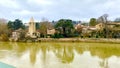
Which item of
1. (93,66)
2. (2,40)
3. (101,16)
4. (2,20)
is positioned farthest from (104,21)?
(93,66)

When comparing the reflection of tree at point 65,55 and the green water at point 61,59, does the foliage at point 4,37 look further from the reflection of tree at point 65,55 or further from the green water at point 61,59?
the reflection of tree at point 65,55

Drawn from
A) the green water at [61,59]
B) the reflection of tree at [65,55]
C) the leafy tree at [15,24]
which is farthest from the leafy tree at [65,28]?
the green water at [61,59]

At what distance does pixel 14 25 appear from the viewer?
41.4 meters

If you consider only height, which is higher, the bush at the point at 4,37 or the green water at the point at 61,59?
the bush at the point at 4,37

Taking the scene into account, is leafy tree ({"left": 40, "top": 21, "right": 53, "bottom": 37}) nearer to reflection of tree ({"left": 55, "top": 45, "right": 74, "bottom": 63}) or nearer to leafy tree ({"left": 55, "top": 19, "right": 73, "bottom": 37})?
leafy tree ({"left": 55, "top": 19, "right": 73, "bottom": 37})

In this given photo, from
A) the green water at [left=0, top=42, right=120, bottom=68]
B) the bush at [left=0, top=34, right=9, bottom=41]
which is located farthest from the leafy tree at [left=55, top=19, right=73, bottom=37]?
the green water at [left=0, top=42, right=120, bottom=68]

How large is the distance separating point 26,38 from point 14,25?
1007 cm

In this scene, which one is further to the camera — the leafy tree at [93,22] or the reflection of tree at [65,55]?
the leafy tree at [93,22]

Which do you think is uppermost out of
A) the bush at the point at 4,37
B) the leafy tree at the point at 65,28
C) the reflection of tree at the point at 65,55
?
the leafy tree at the point at 65,28

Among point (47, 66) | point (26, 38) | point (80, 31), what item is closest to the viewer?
point (47, 66)

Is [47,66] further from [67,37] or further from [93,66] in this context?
[67,37]

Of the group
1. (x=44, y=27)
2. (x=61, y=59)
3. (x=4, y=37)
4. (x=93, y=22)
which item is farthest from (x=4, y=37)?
(x=61, y=59)

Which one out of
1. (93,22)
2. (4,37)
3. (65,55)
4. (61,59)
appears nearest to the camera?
(61,59)

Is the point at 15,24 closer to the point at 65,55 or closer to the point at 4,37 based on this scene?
the point at 4,37
